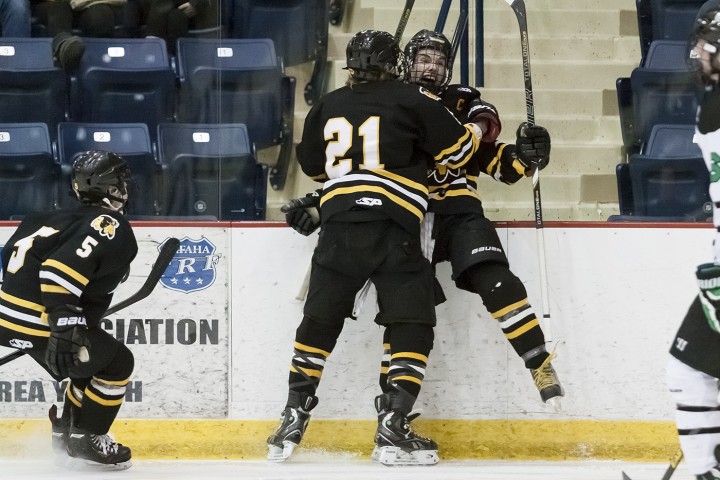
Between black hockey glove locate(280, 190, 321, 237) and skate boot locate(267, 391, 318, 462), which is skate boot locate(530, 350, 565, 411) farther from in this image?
black hockey glove locate(280, 190, 321, 237)

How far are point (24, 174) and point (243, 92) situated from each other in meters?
0.83

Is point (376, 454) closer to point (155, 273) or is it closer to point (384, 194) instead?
point (384, 194)

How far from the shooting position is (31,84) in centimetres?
455

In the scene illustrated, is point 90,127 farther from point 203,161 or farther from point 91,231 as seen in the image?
point 91,231

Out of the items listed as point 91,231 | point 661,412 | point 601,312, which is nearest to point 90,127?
point 91,231

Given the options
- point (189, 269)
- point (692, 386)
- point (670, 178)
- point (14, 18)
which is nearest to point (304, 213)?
point (189, 269)

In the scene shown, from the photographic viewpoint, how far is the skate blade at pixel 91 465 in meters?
3.97

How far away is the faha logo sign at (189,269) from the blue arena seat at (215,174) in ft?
0.39

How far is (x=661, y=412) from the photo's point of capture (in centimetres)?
425

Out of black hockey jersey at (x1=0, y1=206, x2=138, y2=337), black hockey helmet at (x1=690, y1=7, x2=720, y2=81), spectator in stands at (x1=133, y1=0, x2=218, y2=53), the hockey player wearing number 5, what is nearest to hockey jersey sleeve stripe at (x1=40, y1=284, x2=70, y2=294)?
black hockey jersey at (x1=0, y1=206, x2=138, y2=337)

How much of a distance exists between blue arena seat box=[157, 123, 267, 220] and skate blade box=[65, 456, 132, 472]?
35.3 inches

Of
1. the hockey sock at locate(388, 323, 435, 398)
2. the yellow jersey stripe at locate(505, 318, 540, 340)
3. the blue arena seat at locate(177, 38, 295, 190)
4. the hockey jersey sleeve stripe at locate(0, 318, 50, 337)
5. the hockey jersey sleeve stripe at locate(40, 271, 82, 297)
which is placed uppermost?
the blue arena seat at locate(177, 38, 295, 190)

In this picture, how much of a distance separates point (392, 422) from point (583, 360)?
2.48ft

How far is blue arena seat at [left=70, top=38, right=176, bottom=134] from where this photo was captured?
4.52 m
